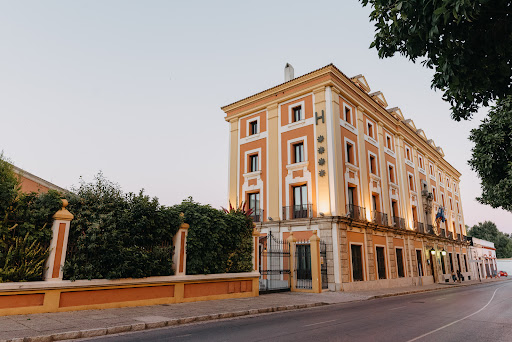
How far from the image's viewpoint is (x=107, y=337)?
22.0 ft

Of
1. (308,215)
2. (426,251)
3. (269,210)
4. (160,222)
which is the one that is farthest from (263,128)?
(426,251)

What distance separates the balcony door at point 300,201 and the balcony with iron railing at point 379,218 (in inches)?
222

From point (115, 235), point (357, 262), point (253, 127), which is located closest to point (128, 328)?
point (115, 235)

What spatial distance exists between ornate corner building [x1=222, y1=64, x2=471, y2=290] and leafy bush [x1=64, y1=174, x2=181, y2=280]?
11298 millimetres

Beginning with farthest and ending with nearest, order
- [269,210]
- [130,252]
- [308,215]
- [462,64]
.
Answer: [269,210] < [308,215] < [130,252] < [462,64]

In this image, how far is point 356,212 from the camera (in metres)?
21.8

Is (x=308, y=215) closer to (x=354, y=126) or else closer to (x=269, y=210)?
(x=269, y=210)

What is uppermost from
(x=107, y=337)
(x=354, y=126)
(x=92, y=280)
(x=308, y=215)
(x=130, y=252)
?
(x=354, y=126)

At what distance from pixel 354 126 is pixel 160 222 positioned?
688 inches

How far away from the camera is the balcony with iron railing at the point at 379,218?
23.9 metres

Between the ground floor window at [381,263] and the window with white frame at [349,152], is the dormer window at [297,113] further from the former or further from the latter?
the ground floor window at [381,263]

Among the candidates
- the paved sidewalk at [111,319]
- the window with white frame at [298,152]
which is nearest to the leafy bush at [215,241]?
the paved sidewalk at [111,319]

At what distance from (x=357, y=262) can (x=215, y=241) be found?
39.0 ft

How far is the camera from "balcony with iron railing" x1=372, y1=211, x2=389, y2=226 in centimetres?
2392
